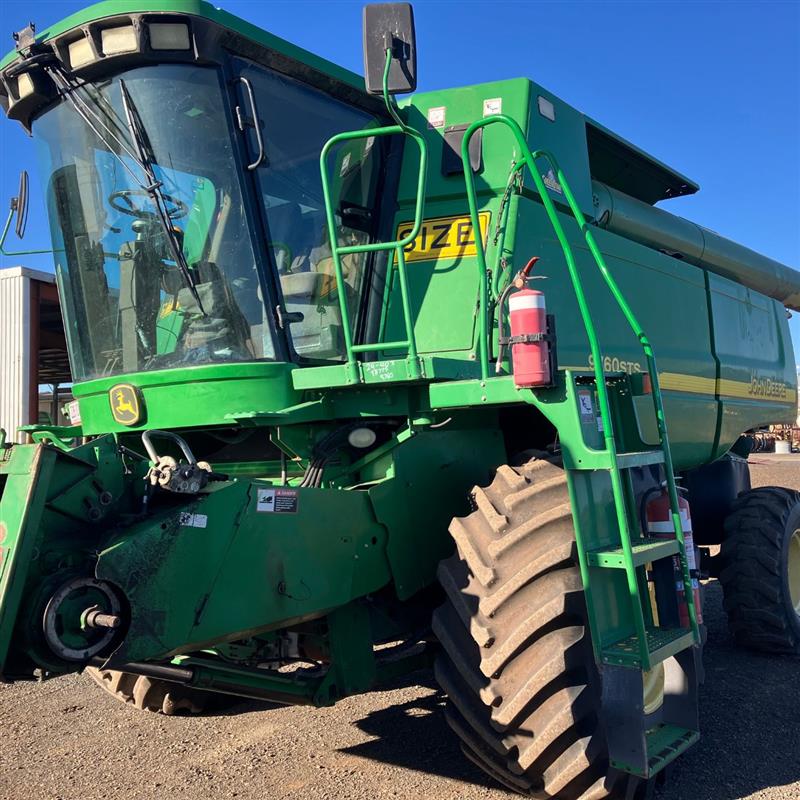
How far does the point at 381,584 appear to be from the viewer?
3.52 metres

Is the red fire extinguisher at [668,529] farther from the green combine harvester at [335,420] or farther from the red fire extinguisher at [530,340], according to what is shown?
the red fire extinguisher at [530,340]

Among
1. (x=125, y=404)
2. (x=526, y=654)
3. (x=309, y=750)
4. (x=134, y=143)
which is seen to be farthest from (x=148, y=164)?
(x=309, y=750)

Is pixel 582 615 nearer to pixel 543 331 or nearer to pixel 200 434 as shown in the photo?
pixel 543 331

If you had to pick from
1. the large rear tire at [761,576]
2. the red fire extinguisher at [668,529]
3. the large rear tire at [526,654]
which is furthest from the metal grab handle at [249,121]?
the large rear tire at [761,576]

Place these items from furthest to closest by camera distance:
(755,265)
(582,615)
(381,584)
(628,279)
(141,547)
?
(755,265) < (628,279) < (381,584) < (582,615) < (141,547)

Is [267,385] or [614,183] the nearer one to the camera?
[267,385]

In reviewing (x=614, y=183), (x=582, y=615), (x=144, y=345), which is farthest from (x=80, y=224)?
(x=614, y=183)

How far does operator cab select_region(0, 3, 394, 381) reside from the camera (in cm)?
355

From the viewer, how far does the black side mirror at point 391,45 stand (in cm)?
319

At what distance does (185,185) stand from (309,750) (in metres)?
2.63

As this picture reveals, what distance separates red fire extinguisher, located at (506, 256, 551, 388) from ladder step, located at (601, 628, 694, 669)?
1.00 m

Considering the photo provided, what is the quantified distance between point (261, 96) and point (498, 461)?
1.98 metres

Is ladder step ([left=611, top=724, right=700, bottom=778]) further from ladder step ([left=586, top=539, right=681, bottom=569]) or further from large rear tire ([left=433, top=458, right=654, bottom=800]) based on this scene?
ladder step ([left=586, top=539, right=681, bottom=569])

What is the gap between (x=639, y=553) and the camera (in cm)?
316
